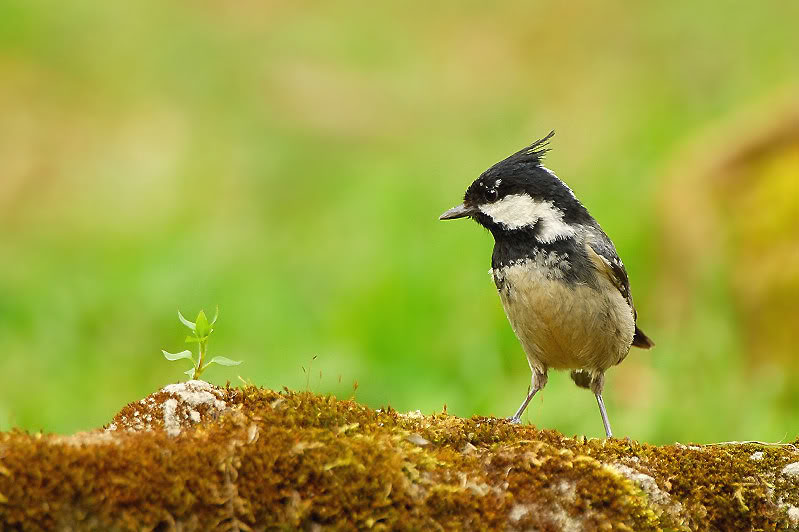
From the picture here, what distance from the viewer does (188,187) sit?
13.3m

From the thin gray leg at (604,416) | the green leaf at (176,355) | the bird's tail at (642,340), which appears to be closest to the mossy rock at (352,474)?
the green leaf at (176,355)

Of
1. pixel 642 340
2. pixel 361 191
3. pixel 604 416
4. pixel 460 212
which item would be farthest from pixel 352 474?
pixel 361 191

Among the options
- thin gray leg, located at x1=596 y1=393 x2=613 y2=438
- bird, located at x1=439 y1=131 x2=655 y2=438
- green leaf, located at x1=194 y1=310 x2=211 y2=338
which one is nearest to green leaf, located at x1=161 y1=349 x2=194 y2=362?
green leaf, located at x1=194 y1=310 x2=211 y2=338

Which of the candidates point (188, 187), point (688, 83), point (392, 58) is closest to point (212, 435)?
point (188, 187)

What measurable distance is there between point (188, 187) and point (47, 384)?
5.94 m

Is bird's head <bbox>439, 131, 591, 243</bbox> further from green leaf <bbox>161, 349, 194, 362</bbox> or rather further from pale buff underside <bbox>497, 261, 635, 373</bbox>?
green leaf <bbox>161, 349, 194, 362</bbox>

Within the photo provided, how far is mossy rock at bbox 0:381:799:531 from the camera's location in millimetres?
2562

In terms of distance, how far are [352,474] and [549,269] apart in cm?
212

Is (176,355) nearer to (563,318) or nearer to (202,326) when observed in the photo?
(202,326)

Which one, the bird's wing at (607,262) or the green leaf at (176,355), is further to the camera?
the bird's wing at (607,262)

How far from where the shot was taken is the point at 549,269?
464cm

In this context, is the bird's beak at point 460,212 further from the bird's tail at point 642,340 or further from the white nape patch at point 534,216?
the bird's tail at point 642,340

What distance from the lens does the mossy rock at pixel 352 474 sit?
8.41ft

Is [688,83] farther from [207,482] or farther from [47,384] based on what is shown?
[207,482]
